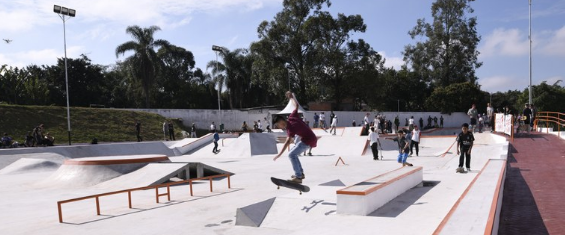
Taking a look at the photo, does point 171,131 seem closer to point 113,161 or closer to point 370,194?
point 113,161

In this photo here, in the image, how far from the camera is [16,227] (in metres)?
7.27

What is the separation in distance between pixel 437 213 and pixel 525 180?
5612mm

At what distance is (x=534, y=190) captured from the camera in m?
9.19

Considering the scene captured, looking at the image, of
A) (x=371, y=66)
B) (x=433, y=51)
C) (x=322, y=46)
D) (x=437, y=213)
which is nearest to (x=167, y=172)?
(x=437, y=213)

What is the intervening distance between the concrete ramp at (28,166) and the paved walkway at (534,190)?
719 inches

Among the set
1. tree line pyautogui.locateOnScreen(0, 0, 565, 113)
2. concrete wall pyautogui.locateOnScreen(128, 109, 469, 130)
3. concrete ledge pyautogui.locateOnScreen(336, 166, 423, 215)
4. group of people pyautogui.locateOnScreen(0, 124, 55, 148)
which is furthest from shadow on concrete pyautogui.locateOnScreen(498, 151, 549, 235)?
tree line pyautogui.locateOnScreen(0, 0, 565, 113)

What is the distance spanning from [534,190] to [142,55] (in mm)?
42618

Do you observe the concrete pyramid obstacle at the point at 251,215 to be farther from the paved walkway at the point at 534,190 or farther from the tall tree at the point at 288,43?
the tall tree at the point at 288,43

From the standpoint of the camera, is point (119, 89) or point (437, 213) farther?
point (119, 89)

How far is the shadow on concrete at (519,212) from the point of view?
6005mm

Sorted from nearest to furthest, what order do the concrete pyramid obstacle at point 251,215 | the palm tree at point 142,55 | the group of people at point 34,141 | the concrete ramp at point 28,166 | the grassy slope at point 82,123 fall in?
the concrete pyramid obstacle at point 251,215 → the concrete ramp at point 28,166 → the group of people at point 34,141 → the grassy slope at point 82,123 → the palm tree at point 142,55

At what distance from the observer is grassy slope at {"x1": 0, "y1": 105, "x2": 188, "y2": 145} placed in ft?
101

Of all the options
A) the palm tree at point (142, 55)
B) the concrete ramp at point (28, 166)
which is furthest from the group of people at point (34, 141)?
the palm tree at point (142, 55)

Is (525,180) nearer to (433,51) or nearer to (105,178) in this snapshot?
(105,178)
